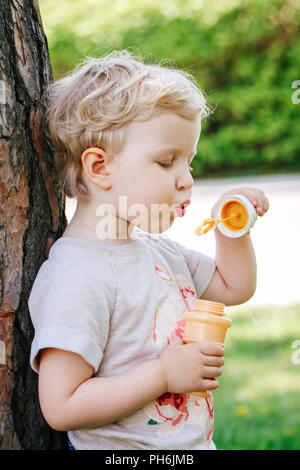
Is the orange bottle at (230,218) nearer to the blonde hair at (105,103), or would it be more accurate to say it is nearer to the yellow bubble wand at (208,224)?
the yellow bubble wand at (208,224)

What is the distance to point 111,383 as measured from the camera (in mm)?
1721

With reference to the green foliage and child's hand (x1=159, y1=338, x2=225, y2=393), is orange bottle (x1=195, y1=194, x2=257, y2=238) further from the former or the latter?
the green foliage

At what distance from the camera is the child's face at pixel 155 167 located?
1.80 metres

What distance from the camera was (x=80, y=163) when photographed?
1.94 meters

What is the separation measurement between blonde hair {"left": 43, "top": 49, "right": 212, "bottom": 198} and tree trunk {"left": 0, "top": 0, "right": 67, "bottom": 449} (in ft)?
0.25

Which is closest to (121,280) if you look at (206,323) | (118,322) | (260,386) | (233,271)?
(118,322)

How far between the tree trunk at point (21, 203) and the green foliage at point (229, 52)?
394 inches

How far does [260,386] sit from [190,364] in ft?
6.84

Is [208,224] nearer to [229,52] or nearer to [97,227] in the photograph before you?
[97,227]

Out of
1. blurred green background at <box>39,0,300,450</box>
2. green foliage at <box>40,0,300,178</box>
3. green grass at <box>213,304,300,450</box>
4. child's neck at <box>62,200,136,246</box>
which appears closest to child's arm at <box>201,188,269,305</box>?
child's neck at <box>62,200,136,246</box>

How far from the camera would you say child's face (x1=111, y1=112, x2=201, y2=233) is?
1.80m

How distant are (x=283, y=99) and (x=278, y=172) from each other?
149cm

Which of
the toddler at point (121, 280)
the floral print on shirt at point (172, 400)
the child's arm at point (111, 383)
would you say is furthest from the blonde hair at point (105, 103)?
the child's arm at point (111, 383)
